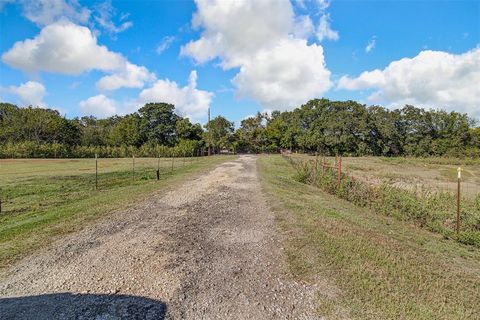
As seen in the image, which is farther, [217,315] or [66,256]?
[66,256]

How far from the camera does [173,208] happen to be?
29.5 feet

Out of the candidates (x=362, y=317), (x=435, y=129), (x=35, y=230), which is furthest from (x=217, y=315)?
(x=435, y=129)

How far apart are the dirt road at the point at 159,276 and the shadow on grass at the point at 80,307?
1cm

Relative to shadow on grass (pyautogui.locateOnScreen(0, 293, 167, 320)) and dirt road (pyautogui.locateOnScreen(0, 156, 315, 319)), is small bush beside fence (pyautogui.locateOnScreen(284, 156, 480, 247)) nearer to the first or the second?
dirt road (pyautogui.locateOnScreen(0, 156, 315, 319))

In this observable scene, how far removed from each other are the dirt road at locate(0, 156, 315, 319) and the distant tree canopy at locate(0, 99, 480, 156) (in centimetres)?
5387

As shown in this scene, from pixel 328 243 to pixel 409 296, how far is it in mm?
1920

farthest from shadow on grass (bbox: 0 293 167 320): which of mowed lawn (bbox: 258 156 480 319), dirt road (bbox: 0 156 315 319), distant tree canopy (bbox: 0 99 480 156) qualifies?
distant tree canopy (bbox: 0 99 480 156)

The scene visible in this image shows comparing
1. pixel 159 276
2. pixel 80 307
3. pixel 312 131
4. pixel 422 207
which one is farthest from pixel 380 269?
pixel 312 131

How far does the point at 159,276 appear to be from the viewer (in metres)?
4.43

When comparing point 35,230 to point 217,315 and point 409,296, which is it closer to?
point 217,315

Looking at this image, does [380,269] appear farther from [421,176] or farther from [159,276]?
[421,176]

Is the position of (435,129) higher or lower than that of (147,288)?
higher

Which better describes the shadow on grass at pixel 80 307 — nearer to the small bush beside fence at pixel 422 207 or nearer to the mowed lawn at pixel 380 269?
the mowed lawn at pixel 380 269

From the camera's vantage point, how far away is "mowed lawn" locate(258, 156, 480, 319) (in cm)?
384
